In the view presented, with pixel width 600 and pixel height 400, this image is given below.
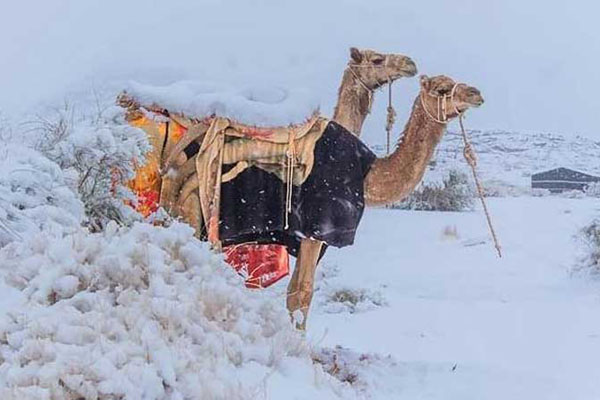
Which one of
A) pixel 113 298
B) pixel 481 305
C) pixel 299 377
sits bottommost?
pixel 481 305

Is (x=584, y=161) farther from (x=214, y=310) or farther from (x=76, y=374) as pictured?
(x=76, y=374)

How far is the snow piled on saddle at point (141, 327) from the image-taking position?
1.36m

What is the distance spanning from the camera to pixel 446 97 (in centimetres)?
309

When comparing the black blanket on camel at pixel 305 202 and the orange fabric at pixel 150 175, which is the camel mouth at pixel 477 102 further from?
the orange fabric at pixel 150 175

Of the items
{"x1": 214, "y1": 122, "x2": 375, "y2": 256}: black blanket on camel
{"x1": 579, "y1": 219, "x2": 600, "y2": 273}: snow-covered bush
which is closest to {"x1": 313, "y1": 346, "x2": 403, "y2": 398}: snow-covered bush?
{"x1": 214, "y1": 122, "x2": 375, "y2": 256}: black blanket on camel

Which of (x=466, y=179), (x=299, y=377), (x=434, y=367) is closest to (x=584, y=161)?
(x=466, y=179)

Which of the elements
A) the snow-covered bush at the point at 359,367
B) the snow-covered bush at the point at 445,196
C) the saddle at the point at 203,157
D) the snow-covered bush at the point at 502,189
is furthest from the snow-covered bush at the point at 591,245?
the saddle at the point at 203,157

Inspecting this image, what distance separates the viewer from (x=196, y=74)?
311cm

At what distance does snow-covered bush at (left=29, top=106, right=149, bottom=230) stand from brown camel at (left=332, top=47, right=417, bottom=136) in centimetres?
84

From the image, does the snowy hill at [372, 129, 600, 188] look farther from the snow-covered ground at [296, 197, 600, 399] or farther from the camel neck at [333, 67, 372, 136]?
the camel neck at [333, 67, 372, 136]

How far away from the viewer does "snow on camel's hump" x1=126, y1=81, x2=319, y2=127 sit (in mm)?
2830

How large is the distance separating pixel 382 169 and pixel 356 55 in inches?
18.1

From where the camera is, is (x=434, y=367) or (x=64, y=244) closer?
(x=64, y=244)

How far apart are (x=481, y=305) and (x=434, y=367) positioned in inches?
55.9
